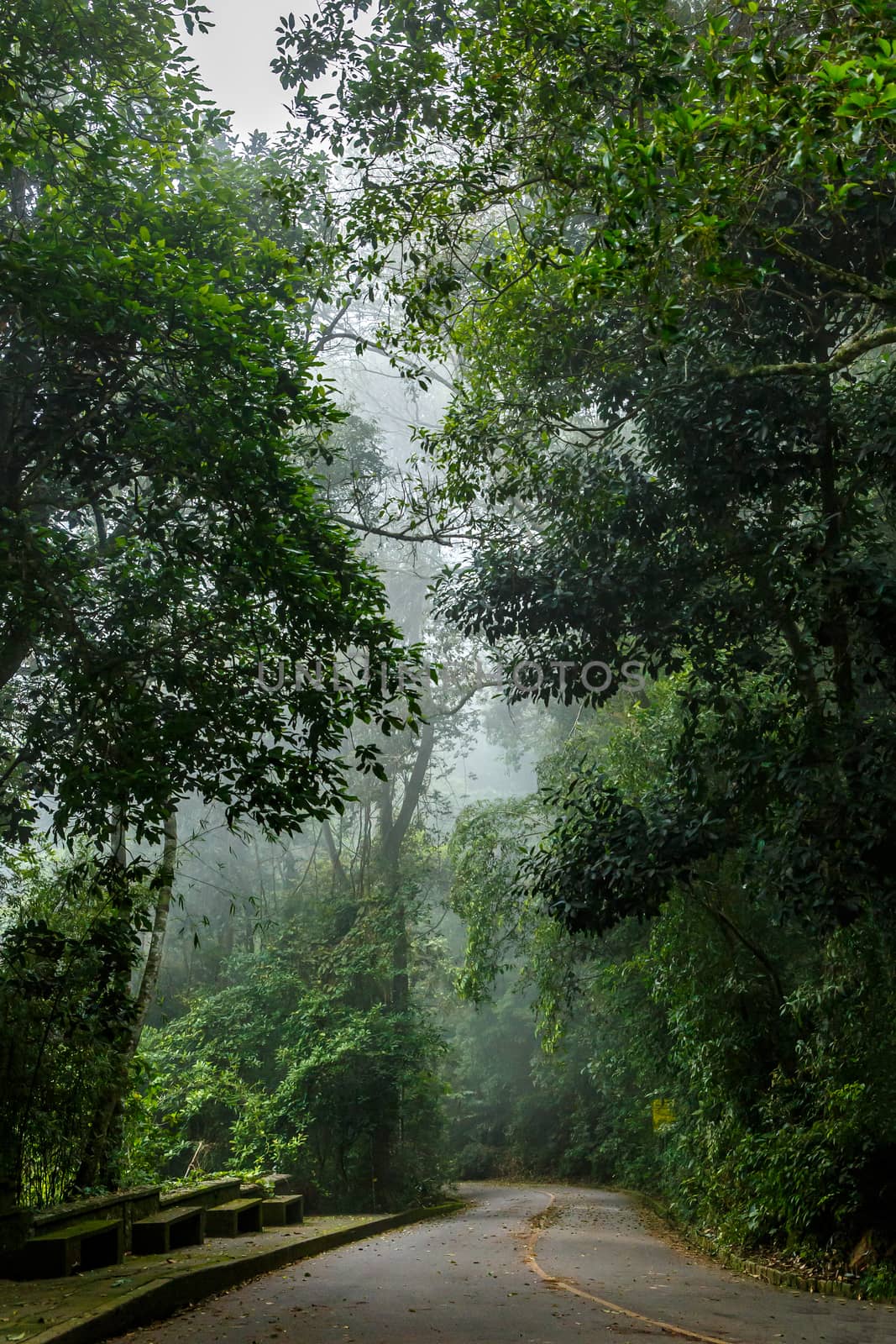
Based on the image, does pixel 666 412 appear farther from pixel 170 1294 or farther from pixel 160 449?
pixel 170 1294

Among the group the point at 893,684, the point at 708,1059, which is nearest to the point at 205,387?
the point at 893,684

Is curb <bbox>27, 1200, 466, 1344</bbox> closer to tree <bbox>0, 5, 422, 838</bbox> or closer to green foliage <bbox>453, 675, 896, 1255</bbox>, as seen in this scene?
tree <bbox>0, 5, 422, 838</bbox>

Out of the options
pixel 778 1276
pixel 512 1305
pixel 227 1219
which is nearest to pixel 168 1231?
pixel 227 1219

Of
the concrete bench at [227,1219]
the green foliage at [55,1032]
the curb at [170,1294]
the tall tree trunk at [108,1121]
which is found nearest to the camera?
the curb at [170,1294]

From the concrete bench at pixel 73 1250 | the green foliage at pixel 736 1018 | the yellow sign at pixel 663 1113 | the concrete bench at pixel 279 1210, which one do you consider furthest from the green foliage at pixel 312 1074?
the concrete bench at pixel 73 1250

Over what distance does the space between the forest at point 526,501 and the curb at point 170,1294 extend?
1244mm

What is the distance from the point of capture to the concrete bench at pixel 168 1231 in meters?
8.68

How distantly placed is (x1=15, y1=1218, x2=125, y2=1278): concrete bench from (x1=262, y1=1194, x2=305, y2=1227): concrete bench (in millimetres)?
5187

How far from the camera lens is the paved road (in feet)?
21.5

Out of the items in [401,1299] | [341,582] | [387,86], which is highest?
[387,86]

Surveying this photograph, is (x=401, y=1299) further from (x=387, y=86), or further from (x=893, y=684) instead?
(x=387, y=86)

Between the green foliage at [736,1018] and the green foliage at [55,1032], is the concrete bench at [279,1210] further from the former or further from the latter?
the green foliage at [736,1018]

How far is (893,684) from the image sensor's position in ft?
27.4

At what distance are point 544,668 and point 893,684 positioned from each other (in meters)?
3.67
